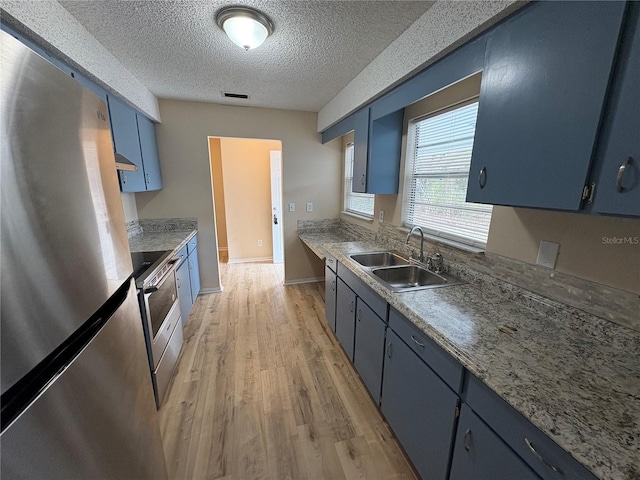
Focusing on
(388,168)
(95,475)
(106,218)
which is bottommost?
(95,475)

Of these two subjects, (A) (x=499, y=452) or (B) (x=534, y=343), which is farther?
(B) (x=534, y=343)

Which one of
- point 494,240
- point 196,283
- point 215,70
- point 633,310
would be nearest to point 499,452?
point 633,310

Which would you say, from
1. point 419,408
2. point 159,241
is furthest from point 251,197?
point 419,408

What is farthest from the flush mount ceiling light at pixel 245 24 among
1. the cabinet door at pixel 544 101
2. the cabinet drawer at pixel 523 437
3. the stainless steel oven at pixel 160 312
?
the cabinet drawer at pixel 523 437

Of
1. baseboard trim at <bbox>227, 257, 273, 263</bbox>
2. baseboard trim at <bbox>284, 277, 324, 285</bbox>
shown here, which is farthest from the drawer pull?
baseboard trim at <bbox>227, 257, 273, 263</bbox>

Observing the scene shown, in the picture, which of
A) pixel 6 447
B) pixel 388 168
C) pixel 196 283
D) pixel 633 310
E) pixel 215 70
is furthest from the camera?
pixel 196 283

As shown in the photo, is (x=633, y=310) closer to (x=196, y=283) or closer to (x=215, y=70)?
(x=215, y=70)

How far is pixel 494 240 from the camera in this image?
150 centimetres

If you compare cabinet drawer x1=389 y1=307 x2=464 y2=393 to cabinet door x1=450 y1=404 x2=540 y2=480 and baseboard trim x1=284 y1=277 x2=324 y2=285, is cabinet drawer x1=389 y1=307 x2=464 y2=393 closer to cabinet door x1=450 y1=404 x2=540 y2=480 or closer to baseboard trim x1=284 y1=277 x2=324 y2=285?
cabinet door x1=450 y1=404 x2=540 y2=480

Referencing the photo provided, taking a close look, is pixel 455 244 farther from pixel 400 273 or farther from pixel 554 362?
pixel 554 362

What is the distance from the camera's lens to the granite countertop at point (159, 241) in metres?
2.40

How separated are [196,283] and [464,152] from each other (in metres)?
3.22

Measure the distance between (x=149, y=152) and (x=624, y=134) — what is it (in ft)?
11.5

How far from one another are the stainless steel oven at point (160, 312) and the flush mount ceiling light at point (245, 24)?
1604 mm
